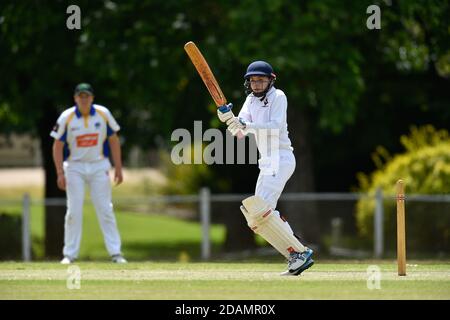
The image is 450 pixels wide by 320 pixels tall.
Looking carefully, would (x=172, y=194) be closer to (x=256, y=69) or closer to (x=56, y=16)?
(x=56, y=16)

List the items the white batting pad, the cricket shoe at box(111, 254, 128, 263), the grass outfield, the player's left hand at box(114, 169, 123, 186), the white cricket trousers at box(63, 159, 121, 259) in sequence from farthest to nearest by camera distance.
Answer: the player's left hand at box(114, 169, 123, 186)
the white cricket trousers at box(63, 159, 121, 259)
the cricket shoe at box(111, 254, 128, 263)
the white batting pad
the grass outfield

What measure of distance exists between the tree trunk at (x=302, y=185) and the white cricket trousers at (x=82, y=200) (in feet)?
23.4

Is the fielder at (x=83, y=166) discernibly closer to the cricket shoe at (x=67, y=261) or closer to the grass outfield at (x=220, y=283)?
the cricket shoe at (x=67, y=261)

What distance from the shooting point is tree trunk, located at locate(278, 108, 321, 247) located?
18.7m

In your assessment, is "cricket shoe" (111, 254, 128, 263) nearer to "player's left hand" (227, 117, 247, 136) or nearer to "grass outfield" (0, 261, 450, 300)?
"grass outfield" (0, 261, 450, 300)

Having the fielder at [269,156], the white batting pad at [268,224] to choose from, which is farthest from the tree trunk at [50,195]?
the white batting pad at [268,224]

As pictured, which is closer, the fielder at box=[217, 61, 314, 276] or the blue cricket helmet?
the fielder at box=[217, 61, 314, 276]

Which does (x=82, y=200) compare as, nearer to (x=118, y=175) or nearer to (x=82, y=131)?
(x=118, y=175)

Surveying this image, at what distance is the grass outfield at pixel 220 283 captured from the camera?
7898 mm

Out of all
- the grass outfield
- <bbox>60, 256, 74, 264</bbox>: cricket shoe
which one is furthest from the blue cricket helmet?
<bbox>60, 256, 74, 264</bbox>: cricket shoe

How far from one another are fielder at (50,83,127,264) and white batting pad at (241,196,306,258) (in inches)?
121

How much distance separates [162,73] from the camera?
17734 mm

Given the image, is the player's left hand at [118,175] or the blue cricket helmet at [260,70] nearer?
the blue cricket helmet at [260,70]

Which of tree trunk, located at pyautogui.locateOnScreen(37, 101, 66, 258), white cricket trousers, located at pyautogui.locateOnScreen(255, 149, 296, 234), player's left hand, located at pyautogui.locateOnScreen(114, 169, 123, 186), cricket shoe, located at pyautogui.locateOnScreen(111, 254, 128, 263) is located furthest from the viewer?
tree trunk, located at pyautogui.locateOnScreen(37, 101, 66, 258)
